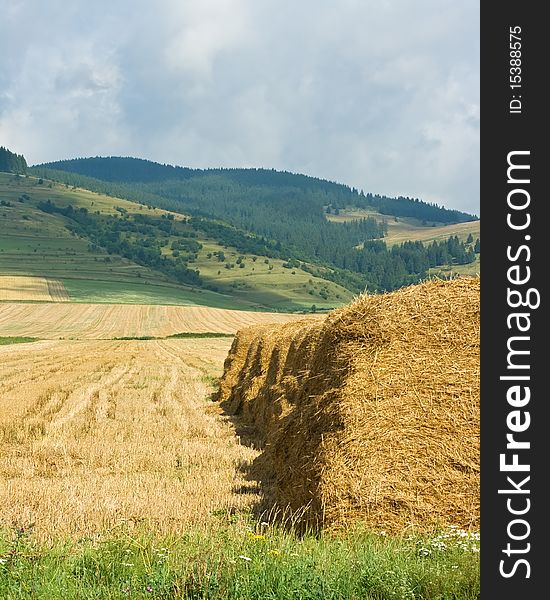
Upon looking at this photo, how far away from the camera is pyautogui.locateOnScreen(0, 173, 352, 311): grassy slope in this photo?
382 feet

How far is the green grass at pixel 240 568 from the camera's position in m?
4.82

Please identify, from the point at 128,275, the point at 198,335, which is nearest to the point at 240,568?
the point at 198,335

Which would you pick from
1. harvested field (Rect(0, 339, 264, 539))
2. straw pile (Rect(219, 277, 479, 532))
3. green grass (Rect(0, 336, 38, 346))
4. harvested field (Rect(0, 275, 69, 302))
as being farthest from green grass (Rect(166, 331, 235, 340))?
straw pile (Rect(219, 277, 479, 532))

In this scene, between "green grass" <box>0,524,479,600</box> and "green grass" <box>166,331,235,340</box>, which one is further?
"green grass" <box>166,331,235,340</box>

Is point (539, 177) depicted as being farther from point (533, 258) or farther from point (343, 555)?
point (343, 555)

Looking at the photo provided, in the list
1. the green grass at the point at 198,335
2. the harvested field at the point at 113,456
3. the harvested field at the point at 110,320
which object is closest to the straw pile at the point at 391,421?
the harvested field at the point at 113,456

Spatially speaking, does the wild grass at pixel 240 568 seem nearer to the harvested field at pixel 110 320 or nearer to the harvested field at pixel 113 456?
the harvested field at pixel 113 456

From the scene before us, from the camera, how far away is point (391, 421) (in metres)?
7.22

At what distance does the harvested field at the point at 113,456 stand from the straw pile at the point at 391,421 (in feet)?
4.09

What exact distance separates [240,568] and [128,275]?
131837 millimetres

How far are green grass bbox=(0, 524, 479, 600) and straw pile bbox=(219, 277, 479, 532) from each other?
65cm

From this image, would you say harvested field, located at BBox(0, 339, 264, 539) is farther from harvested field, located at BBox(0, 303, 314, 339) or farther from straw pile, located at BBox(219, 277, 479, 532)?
harvested field, located at BBox(0, 303, 314, 339)

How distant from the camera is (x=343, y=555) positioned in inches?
222

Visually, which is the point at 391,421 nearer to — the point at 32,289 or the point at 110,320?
the point at 110,320
